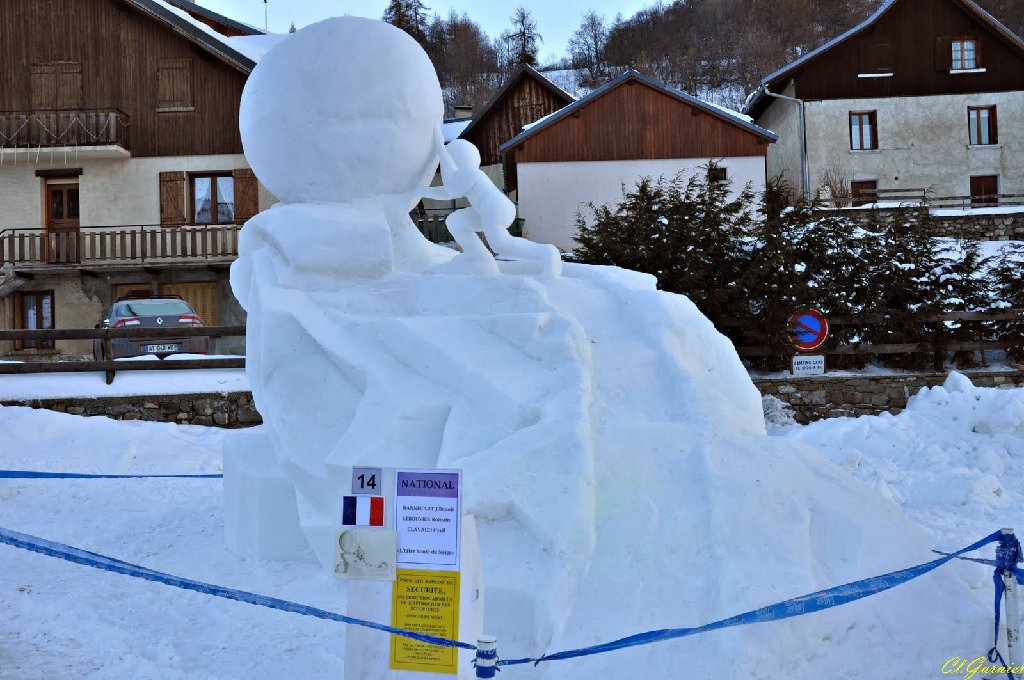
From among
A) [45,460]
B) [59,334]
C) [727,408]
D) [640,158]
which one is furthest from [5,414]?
[640,158]

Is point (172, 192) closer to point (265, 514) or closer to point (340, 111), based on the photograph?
point (340, 111)

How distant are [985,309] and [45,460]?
12.6 meters

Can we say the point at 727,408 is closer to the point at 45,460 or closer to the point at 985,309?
the point at 45,460

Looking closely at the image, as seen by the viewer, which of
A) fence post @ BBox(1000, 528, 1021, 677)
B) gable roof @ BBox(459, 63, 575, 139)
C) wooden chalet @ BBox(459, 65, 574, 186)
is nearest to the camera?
fence post @ BBox(1000, 528, 1021, 677)

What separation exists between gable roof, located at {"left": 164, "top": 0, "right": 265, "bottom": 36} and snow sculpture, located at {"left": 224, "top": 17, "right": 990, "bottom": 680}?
22.5 meters

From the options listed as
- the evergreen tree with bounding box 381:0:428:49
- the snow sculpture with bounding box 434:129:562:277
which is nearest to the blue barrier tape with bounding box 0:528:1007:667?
the snow sculpture with bounding box 434:129:562:277

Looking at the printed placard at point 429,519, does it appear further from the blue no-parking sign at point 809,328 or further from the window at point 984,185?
the window at point 984,185

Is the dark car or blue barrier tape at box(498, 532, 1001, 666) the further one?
the dark car

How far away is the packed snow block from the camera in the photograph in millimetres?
5199

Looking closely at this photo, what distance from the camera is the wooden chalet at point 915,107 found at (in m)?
27.1

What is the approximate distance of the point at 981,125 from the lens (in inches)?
1080

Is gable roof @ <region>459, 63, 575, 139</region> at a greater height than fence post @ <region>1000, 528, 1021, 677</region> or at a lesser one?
greater

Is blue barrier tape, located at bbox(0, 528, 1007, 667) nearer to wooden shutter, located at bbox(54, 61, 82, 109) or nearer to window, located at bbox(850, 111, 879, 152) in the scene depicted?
wooden shutter, located at bbox(54, 61, 82, 109)

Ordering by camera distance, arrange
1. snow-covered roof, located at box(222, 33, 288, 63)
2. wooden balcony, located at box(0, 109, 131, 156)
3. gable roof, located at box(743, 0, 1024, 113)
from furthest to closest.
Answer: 1. gable roof, located at box(743, 0, 1024, 113)
2. snow-covered roof, located at box(222, 33, 288, 63)
3. wooden balcony, located at box(0, 109, 131, 156)
